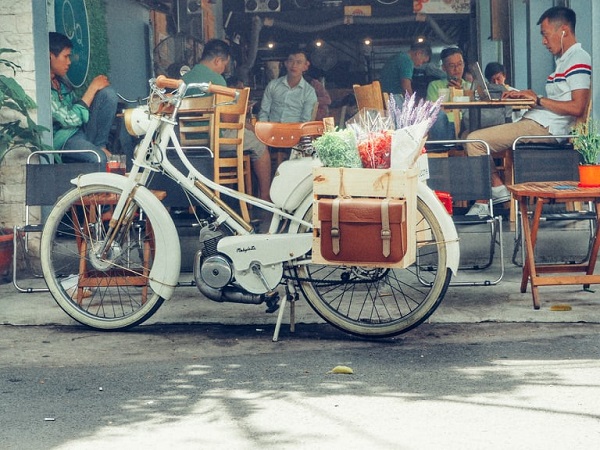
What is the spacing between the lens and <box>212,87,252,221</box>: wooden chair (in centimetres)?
802

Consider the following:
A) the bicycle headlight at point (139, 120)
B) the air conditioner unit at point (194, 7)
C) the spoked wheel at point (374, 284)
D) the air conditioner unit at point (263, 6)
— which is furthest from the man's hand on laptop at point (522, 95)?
the air conditioner unit at point (263, 6)

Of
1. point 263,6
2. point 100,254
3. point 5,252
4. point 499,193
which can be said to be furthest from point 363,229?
point 263,6

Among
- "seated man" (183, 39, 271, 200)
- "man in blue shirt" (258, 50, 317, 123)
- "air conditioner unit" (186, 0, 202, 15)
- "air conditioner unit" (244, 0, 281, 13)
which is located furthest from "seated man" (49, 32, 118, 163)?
"air conditioner unit" (244, 0, 281, 13)

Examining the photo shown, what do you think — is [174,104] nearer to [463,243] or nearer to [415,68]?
[463,243]

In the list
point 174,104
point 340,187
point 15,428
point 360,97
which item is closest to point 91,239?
point 174,104

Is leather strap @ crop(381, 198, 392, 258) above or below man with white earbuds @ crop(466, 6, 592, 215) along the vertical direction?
below

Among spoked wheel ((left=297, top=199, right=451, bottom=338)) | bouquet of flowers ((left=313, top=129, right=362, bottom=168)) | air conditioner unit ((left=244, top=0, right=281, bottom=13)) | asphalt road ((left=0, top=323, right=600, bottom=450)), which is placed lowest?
asphalt road ((left=0, top=323, right=600, bottom=450))

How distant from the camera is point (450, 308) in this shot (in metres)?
6.12

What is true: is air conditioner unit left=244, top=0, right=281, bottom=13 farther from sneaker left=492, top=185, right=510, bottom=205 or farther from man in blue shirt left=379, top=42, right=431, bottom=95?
sneaker left=492, top=185, right=510, bottom=205

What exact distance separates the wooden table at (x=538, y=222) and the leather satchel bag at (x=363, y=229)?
141 cm

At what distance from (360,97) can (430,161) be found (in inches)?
85.2

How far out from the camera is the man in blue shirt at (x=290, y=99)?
10.5 m

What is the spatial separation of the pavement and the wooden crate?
0.96 metres

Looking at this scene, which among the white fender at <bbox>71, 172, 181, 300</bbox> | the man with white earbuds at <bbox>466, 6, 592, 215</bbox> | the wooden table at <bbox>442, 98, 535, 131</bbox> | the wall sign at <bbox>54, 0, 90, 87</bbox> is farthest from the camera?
the wall sign at <bbox>54, 0, 90, 87</bbox>
